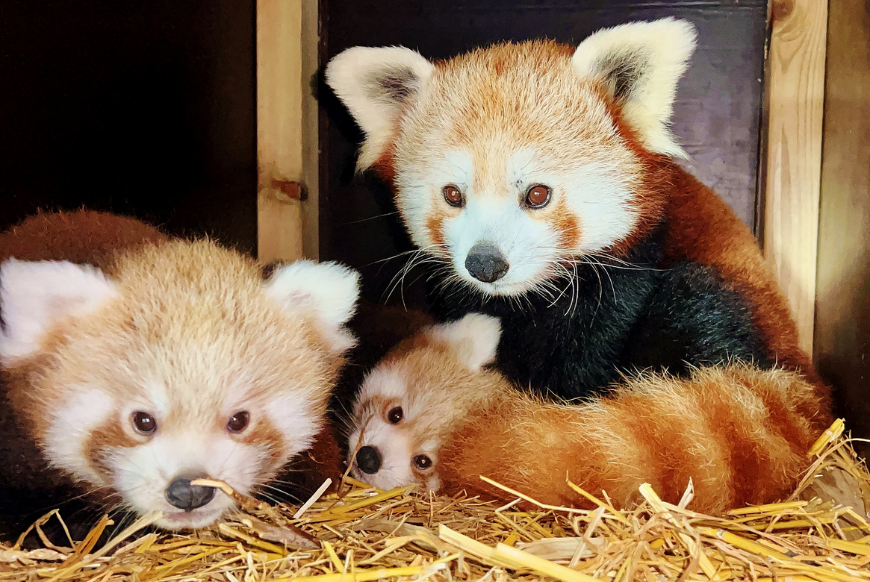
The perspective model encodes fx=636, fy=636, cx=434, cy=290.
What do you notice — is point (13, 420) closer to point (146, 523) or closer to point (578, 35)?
point (146, 523)

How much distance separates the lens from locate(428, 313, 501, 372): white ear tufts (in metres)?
1.76

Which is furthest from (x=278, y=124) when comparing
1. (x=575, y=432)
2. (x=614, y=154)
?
(x=575, y=432)

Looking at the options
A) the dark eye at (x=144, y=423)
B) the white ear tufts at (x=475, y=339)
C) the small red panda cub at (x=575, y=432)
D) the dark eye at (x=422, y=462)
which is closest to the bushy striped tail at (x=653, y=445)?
the small red panda cub at (x=575, y=432)

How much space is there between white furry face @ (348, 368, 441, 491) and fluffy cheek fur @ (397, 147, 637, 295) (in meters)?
0.38

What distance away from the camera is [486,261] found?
1.54 metres

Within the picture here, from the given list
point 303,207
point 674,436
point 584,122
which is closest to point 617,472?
point 674,436

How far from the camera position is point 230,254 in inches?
59.1

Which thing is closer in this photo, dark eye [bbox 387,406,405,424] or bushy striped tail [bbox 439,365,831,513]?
bushy striped tail [bbox 439,365,831,513]

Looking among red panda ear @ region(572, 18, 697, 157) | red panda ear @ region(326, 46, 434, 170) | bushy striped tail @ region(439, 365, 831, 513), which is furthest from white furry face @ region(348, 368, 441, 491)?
red panda ear @ region(572, 18, 697, 157)

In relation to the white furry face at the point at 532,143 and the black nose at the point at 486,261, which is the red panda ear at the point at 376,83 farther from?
the black nose at the point at 486,261

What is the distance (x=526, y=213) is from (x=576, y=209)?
132mm

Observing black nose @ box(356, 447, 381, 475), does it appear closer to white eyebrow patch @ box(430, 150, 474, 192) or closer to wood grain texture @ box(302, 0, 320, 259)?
wood grain texture @ box(302, 0, 320, 259)

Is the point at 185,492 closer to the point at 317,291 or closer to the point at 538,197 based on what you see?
the point at 317,291

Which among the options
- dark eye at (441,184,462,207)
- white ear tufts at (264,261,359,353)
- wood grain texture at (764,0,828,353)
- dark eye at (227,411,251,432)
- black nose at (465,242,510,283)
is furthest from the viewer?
wood grain texture at (764,0,828,353)
